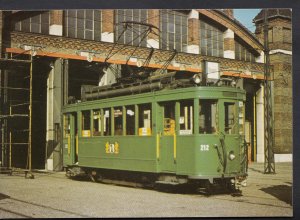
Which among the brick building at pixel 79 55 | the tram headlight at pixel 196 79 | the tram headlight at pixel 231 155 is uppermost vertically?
the brick building at pixel 79 55

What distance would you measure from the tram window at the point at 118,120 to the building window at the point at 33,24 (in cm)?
599

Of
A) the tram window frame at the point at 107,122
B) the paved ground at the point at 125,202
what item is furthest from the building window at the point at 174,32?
the paved ground at the point at 125,202

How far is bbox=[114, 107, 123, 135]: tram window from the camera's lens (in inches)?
535

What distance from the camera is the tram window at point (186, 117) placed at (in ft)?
38.7

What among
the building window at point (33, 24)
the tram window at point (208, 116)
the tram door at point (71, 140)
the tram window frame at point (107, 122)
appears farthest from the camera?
the building window at point (33, 24)

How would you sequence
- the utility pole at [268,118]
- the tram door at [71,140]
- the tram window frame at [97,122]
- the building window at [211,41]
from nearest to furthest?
the tram window frame at [97,122] → the tram door at [71,140] → the utility pole at [268,118] → the building window at [211,41]

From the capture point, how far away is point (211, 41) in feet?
68.8

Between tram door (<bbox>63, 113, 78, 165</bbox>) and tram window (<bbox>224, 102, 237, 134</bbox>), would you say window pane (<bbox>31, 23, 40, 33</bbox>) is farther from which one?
tram window (<bbox>224, 102, 237, 134</bbox>)

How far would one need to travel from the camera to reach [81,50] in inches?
756

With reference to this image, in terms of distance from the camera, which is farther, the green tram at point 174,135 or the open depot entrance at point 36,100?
the open depot entrance at point 36,100

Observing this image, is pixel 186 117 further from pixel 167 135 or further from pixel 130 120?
pixel 130 120

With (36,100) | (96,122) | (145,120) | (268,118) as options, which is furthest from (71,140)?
(268,118)

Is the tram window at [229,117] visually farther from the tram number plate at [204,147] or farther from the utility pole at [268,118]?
the utility pole at [268,118]

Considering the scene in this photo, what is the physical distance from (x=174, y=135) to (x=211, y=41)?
9.89 meters
